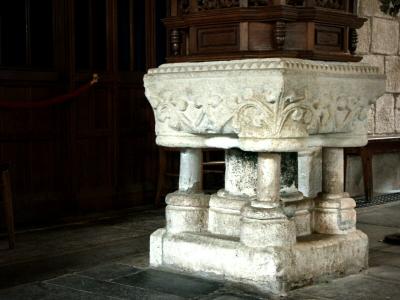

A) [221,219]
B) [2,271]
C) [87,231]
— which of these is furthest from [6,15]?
[221,219]

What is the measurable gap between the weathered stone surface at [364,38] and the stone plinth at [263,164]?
313 cm

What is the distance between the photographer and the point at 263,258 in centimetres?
335

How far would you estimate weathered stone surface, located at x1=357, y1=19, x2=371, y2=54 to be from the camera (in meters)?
6.86

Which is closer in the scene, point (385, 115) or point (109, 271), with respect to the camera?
point (109, 271)

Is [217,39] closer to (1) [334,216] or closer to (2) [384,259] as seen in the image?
(1) [334,216]

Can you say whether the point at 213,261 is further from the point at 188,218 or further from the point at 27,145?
the point at 27,145

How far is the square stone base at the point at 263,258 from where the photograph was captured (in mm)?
3357

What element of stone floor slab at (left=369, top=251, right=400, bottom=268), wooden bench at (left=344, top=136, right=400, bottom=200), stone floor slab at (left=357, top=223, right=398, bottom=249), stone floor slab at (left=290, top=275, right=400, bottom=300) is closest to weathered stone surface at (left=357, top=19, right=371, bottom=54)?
wooden bench at (left=344, top=136, right=400, bottom=200)

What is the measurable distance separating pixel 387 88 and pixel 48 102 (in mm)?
3506

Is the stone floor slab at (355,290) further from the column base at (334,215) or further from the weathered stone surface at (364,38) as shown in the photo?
the weathered stone surface at (364,38)

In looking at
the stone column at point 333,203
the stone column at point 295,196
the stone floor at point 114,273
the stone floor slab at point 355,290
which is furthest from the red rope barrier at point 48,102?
the stone floor slab at point 355,290

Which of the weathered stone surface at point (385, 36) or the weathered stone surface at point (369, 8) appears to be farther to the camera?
the weathered stone surface at point (385, 36)

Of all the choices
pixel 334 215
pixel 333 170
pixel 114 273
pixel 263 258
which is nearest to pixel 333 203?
pixel 334 215

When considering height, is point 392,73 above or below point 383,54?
below
